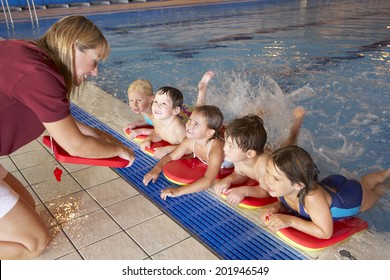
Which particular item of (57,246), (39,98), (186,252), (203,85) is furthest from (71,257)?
(203,85)

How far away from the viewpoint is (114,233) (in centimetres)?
232

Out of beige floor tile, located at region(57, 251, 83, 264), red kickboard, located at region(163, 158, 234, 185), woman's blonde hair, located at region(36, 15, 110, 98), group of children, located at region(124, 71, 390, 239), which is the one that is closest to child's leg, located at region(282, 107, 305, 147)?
group of children, located at region(124, 71, 390, 239)

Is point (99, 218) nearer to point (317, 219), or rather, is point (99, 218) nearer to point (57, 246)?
point (57, 246)

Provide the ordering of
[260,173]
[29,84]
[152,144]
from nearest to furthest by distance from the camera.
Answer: [29,84] → [260,173] → [152,144]

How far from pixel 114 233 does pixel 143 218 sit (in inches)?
8.8

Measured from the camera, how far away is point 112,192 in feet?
9.05

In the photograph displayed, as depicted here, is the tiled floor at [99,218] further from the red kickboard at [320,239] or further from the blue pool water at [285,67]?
the blue pool water at [285,67]

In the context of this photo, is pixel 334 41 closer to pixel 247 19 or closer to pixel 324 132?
pixel 247 19

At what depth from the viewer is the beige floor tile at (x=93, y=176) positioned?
2887 millimetres

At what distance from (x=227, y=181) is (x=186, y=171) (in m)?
0.37

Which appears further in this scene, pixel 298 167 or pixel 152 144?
pixel 152 144

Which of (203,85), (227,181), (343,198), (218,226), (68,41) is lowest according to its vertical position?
(218,226)

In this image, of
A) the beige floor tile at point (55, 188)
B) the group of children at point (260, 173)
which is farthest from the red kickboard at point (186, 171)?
the beige floor tile at point (55, 188)

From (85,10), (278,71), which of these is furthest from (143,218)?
(85,10)
